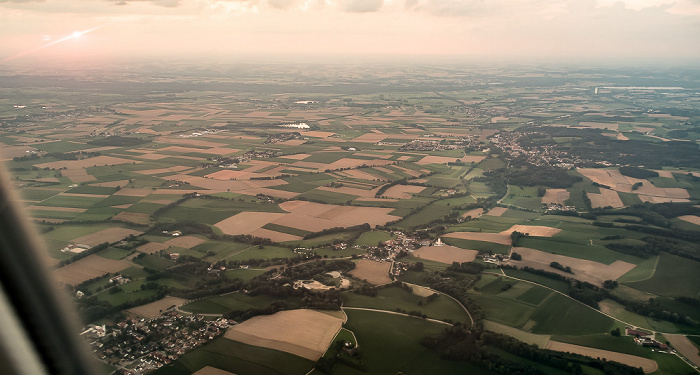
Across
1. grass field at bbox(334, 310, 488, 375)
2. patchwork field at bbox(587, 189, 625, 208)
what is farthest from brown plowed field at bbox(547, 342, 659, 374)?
patchwork field at bbox(587, 189, 625, 208)

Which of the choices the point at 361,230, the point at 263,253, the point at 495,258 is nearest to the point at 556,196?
the point at 495,258

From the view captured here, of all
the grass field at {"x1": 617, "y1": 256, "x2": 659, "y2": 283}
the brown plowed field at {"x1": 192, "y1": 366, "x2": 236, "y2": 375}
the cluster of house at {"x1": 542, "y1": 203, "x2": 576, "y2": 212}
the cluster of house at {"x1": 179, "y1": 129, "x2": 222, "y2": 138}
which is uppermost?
the cluster of house at {"x1": 179, "y1": 129, "x2": 222, "y2": 138}

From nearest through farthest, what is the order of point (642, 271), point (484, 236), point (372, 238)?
point (642, 271)
point (372, 238)
point (484, 236)

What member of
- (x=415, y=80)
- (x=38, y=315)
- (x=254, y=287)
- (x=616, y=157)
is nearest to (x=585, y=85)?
(x=415, y=80)

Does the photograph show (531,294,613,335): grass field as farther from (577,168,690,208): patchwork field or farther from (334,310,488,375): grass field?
(577,168,690,208): patchwork field

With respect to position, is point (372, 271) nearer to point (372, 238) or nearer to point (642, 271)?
point (372, 238)

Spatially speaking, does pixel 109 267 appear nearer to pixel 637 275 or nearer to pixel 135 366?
pixel 135 366
